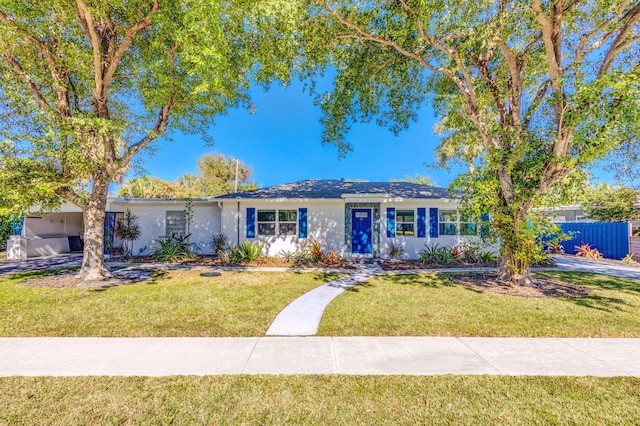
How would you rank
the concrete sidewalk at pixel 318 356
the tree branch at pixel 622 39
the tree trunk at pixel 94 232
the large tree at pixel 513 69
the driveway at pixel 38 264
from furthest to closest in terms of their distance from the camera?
the driveway at pixel 38 264 < the tree trunk at pixel 94 232 < the tree branch at pixel 622 39 < the large tree at pixel 513 69 < the concrete sidewalk at pixel 318 356

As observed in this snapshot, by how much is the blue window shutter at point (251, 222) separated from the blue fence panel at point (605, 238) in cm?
1318

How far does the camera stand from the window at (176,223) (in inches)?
516

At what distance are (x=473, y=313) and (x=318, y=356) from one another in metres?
3.40

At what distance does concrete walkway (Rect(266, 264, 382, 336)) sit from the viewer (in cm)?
451

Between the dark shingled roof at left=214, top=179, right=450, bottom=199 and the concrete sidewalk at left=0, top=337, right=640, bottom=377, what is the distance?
816 cm

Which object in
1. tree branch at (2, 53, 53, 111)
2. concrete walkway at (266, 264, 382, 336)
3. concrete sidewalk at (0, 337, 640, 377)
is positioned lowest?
concrete walkway at (266, 264, 382, 336)

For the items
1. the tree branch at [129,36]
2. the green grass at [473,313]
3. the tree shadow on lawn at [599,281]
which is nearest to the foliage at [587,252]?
the tree shadow on lawn at [599,281]

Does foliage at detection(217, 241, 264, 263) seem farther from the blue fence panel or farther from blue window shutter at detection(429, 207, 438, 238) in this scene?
the blue fence panel

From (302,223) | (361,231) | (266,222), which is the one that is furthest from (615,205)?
(266,222)

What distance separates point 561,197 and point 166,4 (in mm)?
10351

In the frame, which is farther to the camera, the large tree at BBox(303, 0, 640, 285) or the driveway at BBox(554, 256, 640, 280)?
the driveway at BBox(554, 256, 640, 280)

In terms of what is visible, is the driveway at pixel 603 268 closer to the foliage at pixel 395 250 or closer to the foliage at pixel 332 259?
the foliage at pixel 395 250

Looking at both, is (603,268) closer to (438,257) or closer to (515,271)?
(438,257)

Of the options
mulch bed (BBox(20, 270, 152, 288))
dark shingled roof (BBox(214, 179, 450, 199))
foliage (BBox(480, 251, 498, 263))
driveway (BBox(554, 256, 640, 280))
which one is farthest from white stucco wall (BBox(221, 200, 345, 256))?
driveway (BBox(554, 256, 640, 280))
